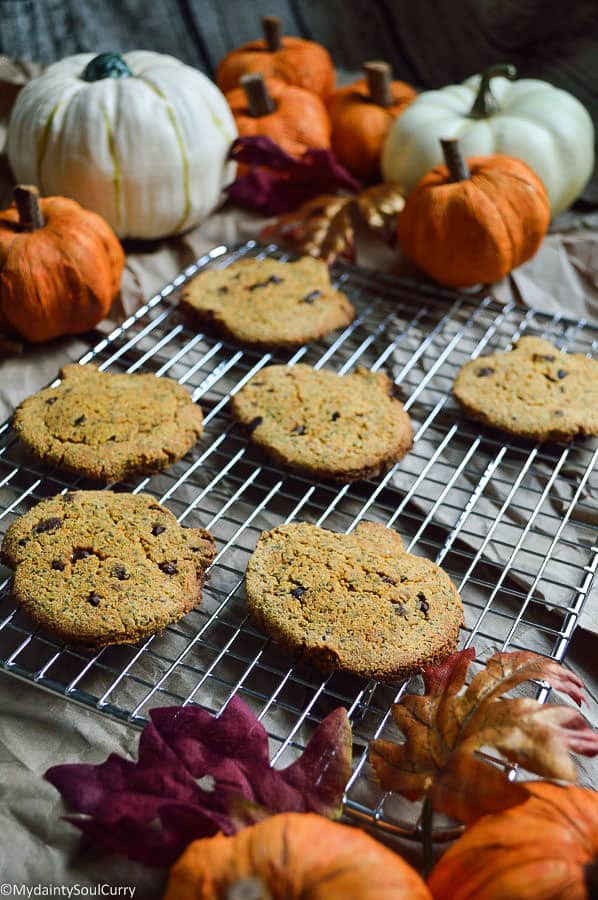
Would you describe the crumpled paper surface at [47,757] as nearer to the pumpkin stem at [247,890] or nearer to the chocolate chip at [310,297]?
the pumpkin stem at [247,890]

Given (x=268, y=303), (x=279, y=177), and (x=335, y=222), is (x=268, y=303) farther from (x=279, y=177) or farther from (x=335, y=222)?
(x=279, y=177)

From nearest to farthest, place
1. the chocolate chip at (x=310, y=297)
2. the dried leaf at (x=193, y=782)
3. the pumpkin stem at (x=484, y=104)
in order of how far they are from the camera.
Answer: the dried leaf at (x=193, y=782) < the chocolate chip at (x=310, y=297) < the pumpkin stem at (x=484, y=104)

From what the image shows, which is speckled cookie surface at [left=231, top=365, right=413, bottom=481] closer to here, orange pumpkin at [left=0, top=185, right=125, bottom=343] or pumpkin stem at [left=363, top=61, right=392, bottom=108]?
orange pumpkin at [left=0, top=185, right=125, bottom=343]

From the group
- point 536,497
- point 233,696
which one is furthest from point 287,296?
point 233,696

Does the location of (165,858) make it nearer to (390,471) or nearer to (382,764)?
(382,764)

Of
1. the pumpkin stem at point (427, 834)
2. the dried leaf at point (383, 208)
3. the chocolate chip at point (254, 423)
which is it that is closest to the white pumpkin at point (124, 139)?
the dried leaf at point (383, 208)

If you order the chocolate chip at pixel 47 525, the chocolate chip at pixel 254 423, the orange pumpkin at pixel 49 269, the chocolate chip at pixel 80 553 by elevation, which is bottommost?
the chocolate chip at pixel 254 423
